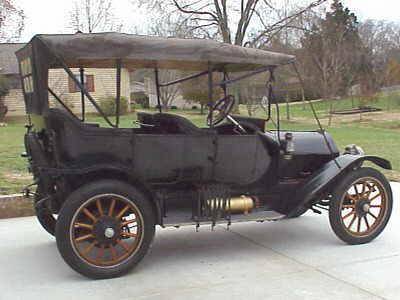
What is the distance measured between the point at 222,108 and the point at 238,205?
96 cm

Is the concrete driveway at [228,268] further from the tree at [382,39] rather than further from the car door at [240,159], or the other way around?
the tree at [382,39]

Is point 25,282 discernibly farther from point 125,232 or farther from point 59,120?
point 59,120

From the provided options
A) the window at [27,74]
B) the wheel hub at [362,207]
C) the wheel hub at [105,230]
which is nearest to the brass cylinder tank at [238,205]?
the wheel hub at [105,230]

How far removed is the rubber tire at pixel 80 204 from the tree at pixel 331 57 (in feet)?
80.2

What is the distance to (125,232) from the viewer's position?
423cm

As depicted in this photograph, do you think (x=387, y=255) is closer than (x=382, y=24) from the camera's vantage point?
Yes

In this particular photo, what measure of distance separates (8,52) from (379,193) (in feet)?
93.7

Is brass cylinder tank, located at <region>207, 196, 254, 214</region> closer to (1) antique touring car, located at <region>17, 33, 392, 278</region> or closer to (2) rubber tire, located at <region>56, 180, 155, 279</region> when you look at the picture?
(1) antique touring car, located at <region>17, 33, 392, 278</region>

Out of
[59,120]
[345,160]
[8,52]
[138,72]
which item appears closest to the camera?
[59,120]

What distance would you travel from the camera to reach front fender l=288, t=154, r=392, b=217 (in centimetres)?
479

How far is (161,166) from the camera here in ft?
14.3

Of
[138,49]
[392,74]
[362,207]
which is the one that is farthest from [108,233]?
[392,74]

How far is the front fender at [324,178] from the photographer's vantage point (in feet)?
15.7

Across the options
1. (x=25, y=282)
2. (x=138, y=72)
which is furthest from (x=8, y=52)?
(x=25, y=282)
